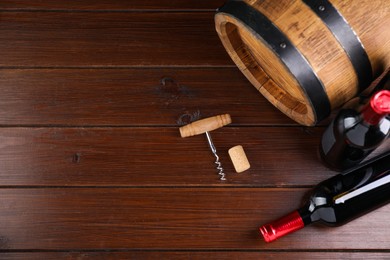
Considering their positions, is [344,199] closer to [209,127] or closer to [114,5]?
[209,127]

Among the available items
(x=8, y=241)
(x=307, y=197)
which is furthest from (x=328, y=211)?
(x=8, y=241)

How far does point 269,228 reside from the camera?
120cm

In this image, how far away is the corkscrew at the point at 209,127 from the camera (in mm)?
1322

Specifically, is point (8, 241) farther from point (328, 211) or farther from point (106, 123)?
point (328, 211)

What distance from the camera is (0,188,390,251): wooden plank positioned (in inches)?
51.0

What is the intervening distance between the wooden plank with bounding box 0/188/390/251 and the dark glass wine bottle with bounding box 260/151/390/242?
0.26 feet

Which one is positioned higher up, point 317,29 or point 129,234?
point 317,29

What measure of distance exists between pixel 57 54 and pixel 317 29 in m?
0.78

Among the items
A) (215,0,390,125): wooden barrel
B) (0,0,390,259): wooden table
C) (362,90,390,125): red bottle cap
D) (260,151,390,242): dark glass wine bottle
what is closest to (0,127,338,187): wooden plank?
(0,0,390,259): wooden table

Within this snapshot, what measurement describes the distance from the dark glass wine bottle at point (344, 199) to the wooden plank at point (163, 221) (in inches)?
3.1

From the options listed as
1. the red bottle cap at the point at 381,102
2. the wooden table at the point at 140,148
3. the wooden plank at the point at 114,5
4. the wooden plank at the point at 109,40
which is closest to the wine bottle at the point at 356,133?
the red bottle cap at the point at 381,102

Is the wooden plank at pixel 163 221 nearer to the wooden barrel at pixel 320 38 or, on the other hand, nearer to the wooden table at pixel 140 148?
the wooden table at pixel 140 148

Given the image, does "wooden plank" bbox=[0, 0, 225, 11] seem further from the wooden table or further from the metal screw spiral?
the metal screw spiral

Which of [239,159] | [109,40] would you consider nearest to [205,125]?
[239,159]
